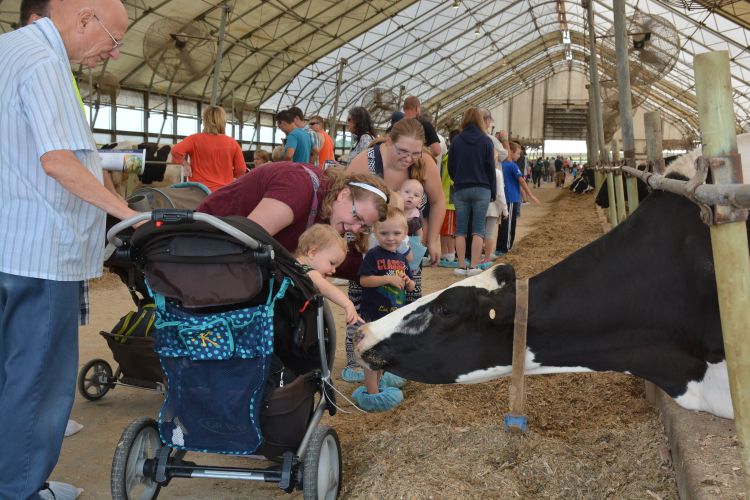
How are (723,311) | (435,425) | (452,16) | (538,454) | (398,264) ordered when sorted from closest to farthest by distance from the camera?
(723,311), (538,454), (435,425), (398,264), (452,16)

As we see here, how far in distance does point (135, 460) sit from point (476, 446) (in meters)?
1.21

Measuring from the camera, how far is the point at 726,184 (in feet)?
5.31

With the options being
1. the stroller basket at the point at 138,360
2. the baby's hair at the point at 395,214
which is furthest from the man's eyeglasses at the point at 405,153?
the stroller basket at the point at 138,360

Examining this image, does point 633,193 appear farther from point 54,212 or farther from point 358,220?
point 54,212

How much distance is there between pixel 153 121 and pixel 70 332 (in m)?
21.5

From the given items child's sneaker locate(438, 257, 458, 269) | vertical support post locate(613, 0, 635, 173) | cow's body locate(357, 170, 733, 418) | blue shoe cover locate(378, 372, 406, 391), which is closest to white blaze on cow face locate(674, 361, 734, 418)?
cow's body locate(357, 170, 733, 418)

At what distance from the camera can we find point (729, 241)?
1.71m

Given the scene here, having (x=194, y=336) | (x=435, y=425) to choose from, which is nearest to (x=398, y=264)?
(x=435, y=425)

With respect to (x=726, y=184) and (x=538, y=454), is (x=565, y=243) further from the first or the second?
(x=726, y=184)

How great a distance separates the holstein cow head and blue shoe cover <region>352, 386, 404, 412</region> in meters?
0.90

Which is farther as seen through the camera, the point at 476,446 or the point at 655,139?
the point at 655,139

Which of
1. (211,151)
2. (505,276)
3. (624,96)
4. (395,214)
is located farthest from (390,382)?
(624,96)

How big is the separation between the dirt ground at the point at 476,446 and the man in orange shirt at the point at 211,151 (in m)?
2.65

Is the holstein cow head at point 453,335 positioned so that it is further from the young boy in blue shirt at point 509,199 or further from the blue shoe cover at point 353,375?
the young boy in blue shirt at point 509,199
